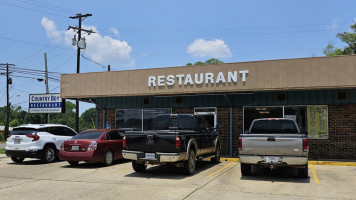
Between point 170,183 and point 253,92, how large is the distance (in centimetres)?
794

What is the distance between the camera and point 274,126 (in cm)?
1106

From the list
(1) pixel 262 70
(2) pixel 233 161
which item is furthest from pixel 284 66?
(2) pixel 233 161

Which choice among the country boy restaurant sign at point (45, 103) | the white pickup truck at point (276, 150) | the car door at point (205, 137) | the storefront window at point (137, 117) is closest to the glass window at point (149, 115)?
the storefront window at point (137, 117)

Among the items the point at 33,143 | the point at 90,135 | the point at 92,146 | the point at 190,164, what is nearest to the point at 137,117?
the point at 90,135

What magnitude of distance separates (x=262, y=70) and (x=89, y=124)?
165589 millimetres

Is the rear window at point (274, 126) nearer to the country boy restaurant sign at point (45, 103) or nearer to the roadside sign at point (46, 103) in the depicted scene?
the roadside sign at point (46, 103)

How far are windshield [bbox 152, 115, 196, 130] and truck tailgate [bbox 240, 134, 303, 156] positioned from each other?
2378mm

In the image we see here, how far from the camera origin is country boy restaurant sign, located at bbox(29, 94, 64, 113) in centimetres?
2173

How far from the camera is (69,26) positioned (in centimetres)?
3103

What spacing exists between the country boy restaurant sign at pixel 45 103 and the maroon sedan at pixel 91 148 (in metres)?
9.28

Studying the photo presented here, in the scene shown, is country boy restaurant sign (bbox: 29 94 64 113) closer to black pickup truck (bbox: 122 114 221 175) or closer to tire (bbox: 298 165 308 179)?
black pickup truck (bbox: 122 114 221 175)

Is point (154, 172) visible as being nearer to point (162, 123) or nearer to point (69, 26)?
point (162, 123)

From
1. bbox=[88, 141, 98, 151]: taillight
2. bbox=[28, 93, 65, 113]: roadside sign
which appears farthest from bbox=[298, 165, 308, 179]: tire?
bbox=[28, 93, 65, 113]: roadside sign

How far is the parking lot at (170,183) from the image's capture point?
305 inches
